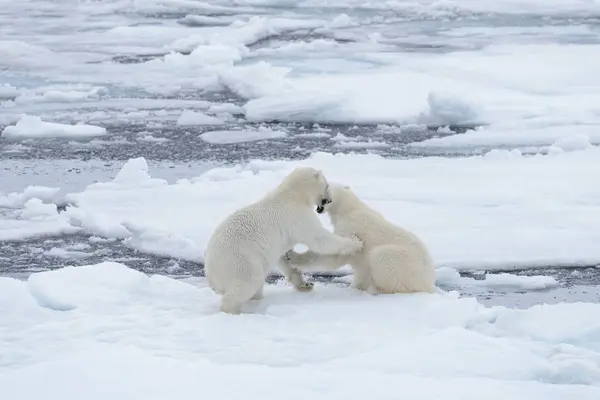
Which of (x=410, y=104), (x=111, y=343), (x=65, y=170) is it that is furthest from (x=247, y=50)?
(x=111, y=343)

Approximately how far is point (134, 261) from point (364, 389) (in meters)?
3.07

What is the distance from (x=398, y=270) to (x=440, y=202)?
2697mm

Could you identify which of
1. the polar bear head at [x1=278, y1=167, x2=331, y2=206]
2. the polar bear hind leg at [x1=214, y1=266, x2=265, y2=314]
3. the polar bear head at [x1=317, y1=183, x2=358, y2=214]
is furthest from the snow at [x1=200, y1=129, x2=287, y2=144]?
the polar bear hind leg at [x1=214, y1=266, x2=265, y2=314]

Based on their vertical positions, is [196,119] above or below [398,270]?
below

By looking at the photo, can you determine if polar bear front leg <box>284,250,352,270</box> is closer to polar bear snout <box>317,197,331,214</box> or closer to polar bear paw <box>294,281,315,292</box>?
polar bear paw <box>294,281,315,292</box>

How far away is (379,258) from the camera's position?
4777 mm

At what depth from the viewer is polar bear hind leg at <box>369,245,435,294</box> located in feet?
15.6

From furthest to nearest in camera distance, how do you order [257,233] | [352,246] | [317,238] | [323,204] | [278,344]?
[323,204], [352,246], [317,238], [257,233], [278,344]

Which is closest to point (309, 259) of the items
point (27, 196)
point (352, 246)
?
point (352, 246)

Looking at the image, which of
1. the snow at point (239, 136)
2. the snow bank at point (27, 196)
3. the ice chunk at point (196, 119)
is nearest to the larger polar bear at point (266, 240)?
the snow bank at point (27, 196)

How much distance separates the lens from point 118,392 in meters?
3.28

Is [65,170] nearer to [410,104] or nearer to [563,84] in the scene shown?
[410,104]

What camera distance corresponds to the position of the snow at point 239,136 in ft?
32.8

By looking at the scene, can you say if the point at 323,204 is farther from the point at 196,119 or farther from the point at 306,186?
the point at 196,119
